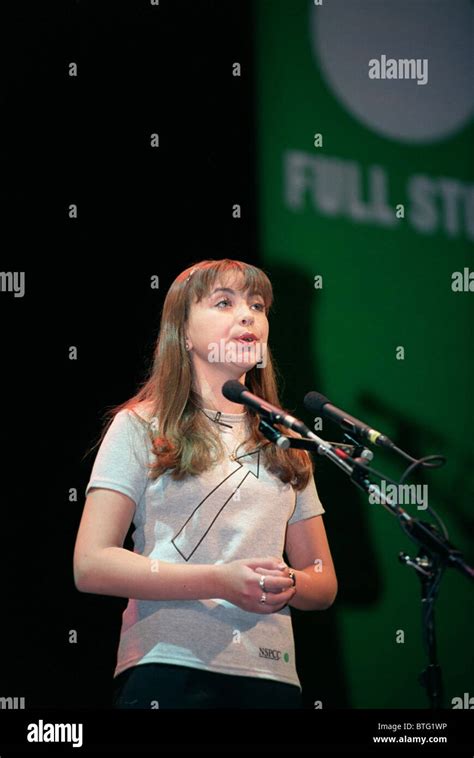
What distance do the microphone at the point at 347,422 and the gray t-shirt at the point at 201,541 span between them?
0.41m

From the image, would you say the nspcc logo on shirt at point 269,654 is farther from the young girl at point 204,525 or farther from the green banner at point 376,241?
the green banner at point 376,241

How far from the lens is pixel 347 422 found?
7.47ft

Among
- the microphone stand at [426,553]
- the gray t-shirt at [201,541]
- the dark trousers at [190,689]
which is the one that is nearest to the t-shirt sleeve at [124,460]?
the gray t-shirt at [201,541]

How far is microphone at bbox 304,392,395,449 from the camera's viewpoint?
2225 mm

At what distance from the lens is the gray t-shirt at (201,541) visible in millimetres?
2518

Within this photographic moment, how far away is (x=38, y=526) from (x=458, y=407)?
1611mm

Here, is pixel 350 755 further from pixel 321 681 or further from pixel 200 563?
pixel 321 681

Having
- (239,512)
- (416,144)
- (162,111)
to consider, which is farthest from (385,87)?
(239,512)

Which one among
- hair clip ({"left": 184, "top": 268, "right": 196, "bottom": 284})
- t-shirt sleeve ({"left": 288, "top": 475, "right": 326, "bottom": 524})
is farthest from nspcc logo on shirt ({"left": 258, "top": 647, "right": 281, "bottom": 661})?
hair clip ({"left": 184, "top": 268, "right": 196, "bottom": 284})

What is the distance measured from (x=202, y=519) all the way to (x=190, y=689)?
1.51 ft

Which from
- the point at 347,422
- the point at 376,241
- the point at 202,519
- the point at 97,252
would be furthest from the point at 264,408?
the point at 376,241

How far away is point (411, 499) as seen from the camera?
3.37m

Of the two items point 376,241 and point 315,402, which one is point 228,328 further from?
point 376,241

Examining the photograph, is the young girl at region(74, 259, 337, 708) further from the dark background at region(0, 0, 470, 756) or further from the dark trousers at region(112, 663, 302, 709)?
the dark background at region(0, 0, 470, 756)
